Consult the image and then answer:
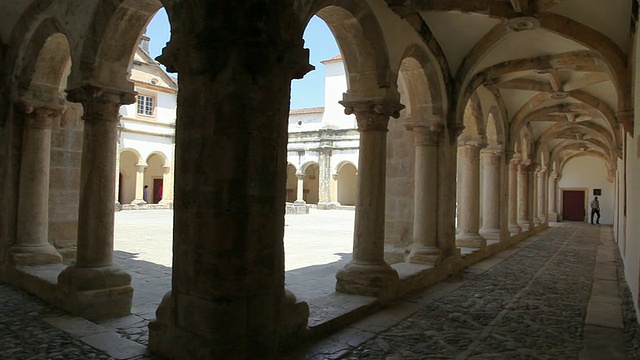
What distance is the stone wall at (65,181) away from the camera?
645cm

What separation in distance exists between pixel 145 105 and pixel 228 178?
25.8 metres

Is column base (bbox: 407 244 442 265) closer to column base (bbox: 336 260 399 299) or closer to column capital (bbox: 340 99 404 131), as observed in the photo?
column base (bbox: 336 260 399 299)

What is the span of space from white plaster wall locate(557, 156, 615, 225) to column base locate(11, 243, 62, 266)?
2732 cm

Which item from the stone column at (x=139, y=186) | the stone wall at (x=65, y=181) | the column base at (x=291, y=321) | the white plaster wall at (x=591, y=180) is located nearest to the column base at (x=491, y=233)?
the column base at (x=291, y=321)

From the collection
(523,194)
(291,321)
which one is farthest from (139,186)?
(291,321)

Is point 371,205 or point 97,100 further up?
point 97,100

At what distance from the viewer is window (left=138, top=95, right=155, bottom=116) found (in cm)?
2667

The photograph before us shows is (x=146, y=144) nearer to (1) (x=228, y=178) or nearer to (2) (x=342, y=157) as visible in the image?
(2) (x=342, y=157)

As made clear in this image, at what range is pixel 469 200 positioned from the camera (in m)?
9.40

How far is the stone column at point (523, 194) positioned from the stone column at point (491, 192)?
4383mm

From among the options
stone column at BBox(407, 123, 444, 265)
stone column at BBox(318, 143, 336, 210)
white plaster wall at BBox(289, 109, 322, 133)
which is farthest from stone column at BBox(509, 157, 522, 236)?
white plaster wall at BBox(289, 109, 322, 133)

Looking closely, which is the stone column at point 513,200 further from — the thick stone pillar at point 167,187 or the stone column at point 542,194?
the thick stone pillar at point 167,187

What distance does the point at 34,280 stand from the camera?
5277mm

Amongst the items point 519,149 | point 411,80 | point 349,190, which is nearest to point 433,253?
point 411,80
